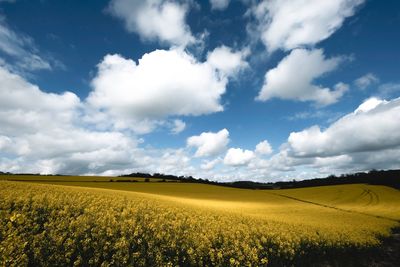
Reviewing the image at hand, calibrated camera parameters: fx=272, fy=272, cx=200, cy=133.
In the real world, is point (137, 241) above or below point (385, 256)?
above

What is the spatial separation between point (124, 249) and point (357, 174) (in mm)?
131414

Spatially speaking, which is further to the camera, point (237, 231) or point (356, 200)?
point (356, 200)

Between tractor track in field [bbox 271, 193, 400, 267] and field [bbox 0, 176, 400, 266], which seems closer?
field [bbox 0, 176, 400, 266]

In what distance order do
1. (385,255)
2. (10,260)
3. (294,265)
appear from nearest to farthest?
(10,260) → (294,265) → (385,255)

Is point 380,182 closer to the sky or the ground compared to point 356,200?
closer to the sky

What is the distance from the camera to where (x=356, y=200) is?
57688 mm

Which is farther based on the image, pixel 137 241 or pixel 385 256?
pixel 385 256

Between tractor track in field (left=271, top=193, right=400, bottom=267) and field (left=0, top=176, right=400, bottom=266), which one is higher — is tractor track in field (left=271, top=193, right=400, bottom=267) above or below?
below

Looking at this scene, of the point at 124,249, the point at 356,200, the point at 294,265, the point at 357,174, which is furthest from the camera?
the point at 357,174

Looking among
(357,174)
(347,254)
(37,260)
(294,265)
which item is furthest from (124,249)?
(357,174)

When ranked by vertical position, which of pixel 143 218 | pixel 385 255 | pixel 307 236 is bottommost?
pixel 385 255

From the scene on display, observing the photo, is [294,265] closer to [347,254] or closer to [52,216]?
[347,254]

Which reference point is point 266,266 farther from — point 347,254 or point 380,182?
point 380,182

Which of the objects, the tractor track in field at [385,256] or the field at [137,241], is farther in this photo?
the tractor track in field at [385,256]
